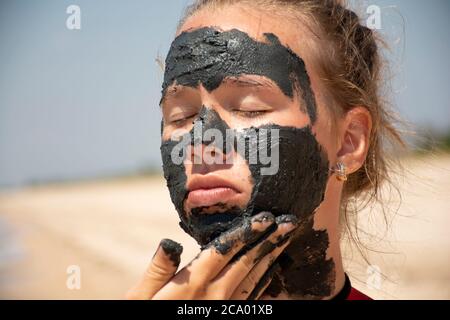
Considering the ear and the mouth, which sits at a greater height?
the ear

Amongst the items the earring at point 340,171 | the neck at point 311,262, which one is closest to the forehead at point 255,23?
the earring at point 340,171

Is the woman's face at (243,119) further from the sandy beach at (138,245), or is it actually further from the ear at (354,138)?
the sandy beach at (138,245)

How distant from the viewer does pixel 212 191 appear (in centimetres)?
303

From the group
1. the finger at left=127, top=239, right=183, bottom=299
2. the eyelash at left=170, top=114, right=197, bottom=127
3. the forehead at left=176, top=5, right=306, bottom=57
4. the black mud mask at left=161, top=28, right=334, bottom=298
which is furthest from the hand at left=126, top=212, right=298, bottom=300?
the forehead at left=176, top=5, right=306, bottom=57

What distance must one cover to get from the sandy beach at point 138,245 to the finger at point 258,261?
59.2 inches

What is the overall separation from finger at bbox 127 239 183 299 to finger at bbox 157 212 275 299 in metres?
0.04

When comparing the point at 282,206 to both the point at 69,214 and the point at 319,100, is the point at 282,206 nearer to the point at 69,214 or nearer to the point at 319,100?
the point at 319,100

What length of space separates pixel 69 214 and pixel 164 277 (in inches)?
1025

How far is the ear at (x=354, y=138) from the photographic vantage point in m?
3.45

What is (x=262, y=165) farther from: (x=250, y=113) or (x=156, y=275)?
(x=156, y=275)

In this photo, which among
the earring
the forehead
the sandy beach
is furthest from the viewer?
the sandy beach

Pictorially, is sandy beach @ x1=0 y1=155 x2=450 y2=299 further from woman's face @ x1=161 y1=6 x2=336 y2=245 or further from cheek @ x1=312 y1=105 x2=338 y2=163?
woman's face @ x1=161 y1=6 x2=336 y2=245

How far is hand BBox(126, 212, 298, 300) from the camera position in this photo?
8.68ft

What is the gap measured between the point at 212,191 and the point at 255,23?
3.26 ft
